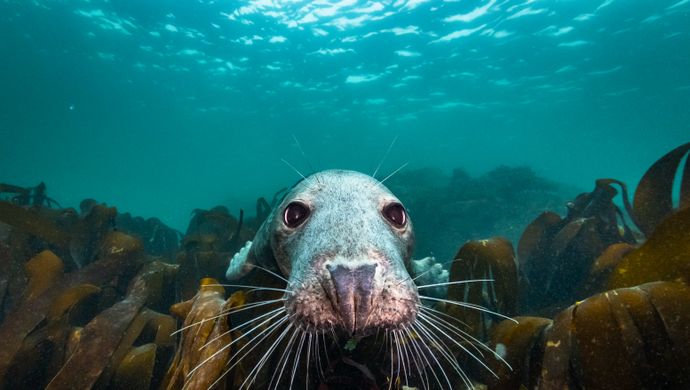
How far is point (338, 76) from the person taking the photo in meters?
31.5

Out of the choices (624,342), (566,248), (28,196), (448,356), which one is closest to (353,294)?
(448,356)

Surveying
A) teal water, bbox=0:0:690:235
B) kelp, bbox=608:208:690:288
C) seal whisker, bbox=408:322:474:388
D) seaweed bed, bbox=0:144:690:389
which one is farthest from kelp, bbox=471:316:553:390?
teal water, bbox=0:0:690:235

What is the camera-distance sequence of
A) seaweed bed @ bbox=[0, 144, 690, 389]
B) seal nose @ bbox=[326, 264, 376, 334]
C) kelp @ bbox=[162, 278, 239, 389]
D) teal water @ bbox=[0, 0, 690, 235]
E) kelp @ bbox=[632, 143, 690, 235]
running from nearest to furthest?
seal nose @ bbox=[326, 264, 376, 334] < seaweed bed @ bbox=[0, 144, 690, 389] < kelp @ bbox=[162, 278, 239, 389] < kelp @ bbox=[632, 143, 690, 235] < teal water @ bbox=[0, 0, 690, 235]

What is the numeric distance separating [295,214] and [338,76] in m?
31.5

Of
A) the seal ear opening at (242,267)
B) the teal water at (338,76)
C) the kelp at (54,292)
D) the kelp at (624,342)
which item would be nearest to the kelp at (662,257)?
the kelp at (624,342)

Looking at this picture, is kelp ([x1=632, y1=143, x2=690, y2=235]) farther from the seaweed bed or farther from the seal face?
the seal face

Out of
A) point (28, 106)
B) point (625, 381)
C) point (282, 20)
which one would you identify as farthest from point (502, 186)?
point (28, 106)

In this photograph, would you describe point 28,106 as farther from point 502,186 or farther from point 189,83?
point 502,186

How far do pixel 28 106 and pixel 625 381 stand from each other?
5409 cm

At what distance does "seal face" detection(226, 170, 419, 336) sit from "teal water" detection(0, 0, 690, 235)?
2081 cm

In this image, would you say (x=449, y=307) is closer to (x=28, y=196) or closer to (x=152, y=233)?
(x=152, y=233)

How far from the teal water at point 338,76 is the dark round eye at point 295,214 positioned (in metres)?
20.8

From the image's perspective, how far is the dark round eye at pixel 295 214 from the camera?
2082 millimetres

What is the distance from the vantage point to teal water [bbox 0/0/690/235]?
21.4m
